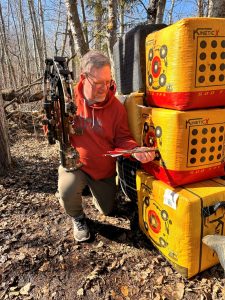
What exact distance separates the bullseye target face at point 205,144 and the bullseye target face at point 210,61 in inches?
11.1

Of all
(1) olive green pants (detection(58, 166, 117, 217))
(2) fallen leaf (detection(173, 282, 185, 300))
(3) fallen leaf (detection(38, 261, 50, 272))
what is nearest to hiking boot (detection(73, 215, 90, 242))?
(1) olive green pants (detection(58, 166, 117, 217))

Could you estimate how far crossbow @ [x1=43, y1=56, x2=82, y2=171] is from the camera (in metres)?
2.04

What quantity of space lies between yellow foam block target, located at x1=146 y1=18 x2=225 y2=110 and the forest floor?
1197 millimetres

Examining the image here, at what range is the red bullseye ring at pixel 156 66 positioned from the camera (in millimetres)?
1800

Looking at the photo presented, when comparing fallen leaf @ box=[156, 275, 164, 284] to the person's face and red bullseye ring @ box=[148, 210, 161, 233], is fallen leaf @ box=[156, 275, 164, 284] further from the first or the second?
the person's face

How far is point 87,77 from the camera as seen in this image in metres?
2.08

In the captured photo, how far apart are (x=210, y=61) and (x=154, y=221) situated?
1.19 m

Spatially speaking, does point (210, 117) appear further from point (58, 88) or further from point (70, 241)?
point (70, 241)

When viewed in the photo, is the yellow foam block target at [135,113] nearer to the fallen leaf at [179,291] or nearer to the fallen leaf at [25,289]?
the fallen leaf at [179,291]

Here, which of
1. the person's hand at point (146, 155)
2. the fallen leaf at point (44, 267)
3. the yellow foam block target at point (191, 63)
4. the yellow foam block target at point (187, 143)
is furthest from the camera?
the fallen leaf at point (44, 267)

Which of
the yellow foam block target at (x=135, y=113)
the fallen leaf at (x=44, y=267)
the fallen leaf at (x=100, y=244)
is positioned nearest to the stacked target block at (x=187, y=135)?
the yellow foam block target at (x=135, y=113)

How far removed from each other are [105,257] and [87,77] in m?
1.40

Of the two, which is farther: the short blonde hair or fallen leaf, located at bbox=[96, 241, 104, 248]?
fallen leaf, located at bbox=[96, 241, 104, 248]

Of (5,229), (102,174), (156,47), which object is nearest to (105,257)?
(102,174)
